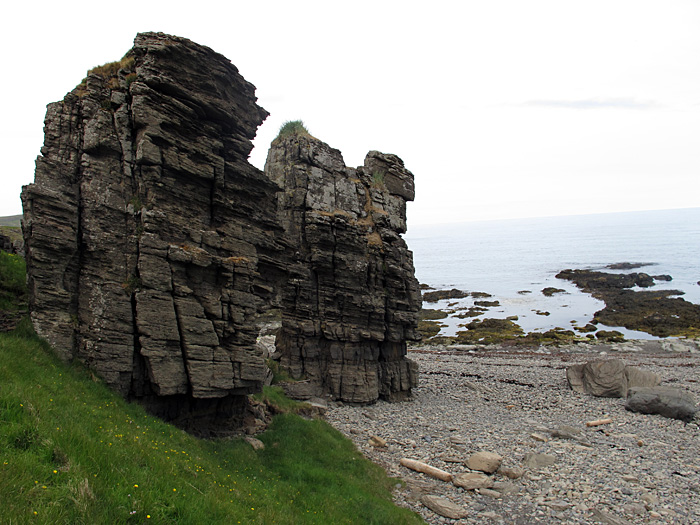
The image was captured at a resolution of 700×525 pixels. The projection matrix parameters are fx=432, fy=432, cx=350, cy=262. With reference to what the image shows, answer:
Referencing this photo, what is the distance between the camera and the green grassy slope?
25.7 feet

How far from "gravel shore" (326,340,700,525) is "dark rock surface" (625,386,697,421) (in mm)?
875

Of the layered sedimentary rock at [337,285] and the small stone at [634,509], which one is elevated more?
the layered sedimentary rock at [337,285]

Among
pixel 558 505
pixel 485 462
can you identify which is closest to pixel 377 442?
pixel 485 462

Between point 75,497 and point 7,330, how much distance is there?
11.2 metres

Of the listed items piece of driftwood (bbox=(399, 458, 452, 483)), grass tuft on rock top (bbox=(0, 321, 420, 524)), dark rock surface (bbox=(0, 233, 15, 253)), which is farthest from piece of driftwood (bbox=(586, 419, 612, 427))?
dark rock surface (bbox=(0, 233, 15, 253))

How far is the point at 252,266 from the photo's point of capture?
2114 cm

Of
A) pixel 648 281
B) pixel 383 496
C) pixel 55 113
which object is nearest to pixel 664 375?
pixel 383 496

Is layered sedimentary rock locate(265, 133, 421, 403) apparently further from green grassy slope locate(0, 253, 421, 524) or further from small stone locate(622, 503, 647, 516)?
small stone locate(622, 503, 647, 516)

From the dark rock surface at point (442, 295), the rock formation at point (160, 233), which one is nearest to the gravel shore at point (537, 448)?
the rock formation at point (160, 233)

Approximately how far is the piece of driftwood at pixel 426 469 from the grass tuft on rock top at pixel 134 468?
1902 millimetres

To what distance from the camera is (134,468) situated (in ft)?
33.0

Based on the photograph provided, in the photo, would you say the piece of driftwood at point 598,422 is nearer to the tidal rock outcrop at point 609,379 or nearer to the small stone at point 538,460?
the tidal rock outcrop at point 609,379

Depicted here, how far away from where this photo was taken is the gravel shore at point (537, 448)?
18.1 meters

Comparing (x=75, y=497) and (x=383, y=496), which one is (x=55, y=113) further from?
(x=383, y=496)
